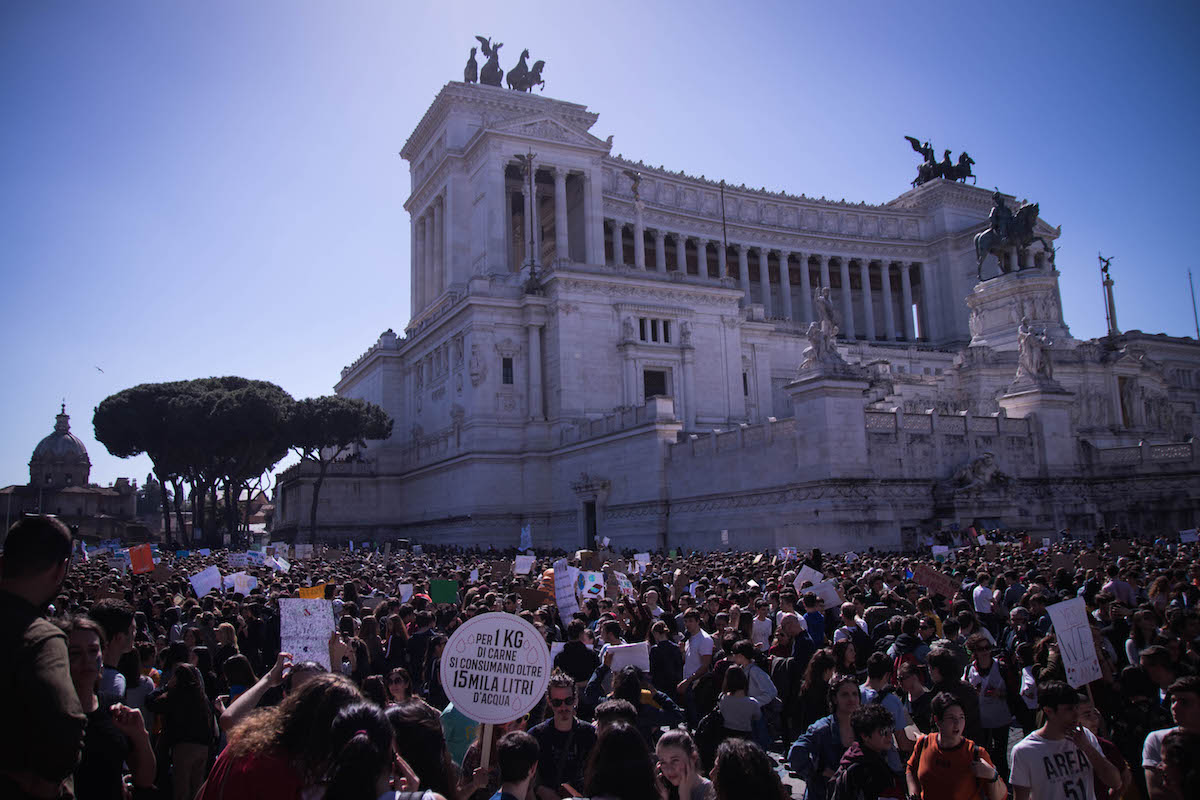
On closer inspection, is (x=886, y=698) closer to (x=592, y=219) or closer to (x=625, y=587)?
(x=625, y=587)

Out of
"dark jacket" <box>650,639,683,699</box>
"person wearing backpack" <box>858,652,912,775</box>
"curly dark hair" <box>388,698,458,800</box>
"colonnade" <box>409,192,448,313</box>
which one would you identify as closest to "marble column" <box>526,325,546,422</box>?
"colonnade" <box>409,192,448,313</box>

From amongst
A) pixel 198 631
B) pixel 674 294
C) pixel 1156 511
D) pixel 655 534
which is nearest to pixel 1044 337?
pixel 1156 511

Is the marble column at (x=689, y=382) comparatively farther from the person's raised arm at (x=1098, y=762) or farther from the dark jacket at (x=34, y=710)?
the dark jacket at (x=34, y=710)

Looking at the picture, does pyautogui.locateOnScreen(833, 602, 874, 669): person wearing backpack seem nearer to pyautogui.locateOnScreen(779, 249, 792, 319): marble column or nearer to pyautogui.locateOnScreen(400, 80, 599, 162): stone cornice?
pyautogui.locateOnScreen(400, 80, 599, 162): stone cornice

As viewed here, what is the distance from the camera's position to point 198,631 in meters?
11.2

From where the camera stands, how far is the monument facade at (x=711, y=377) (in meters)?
36.2

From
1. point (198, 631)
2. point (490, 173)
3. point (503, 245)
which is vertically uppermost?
point (490, 173)

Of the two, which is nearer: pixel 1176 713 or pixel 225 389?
pixel 1176 713

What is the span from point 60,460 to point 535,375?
68.4 metres

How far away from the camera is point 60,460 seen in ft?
314

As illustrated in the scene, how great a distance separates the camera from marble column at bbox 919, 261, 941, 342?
9388 centimetres

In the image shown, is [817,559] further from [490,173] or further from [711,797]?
[490,173]

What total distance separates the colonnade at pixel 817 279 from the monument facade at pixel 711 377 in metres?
0.35

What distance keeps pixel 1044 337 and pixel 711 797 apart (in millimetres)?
53076
